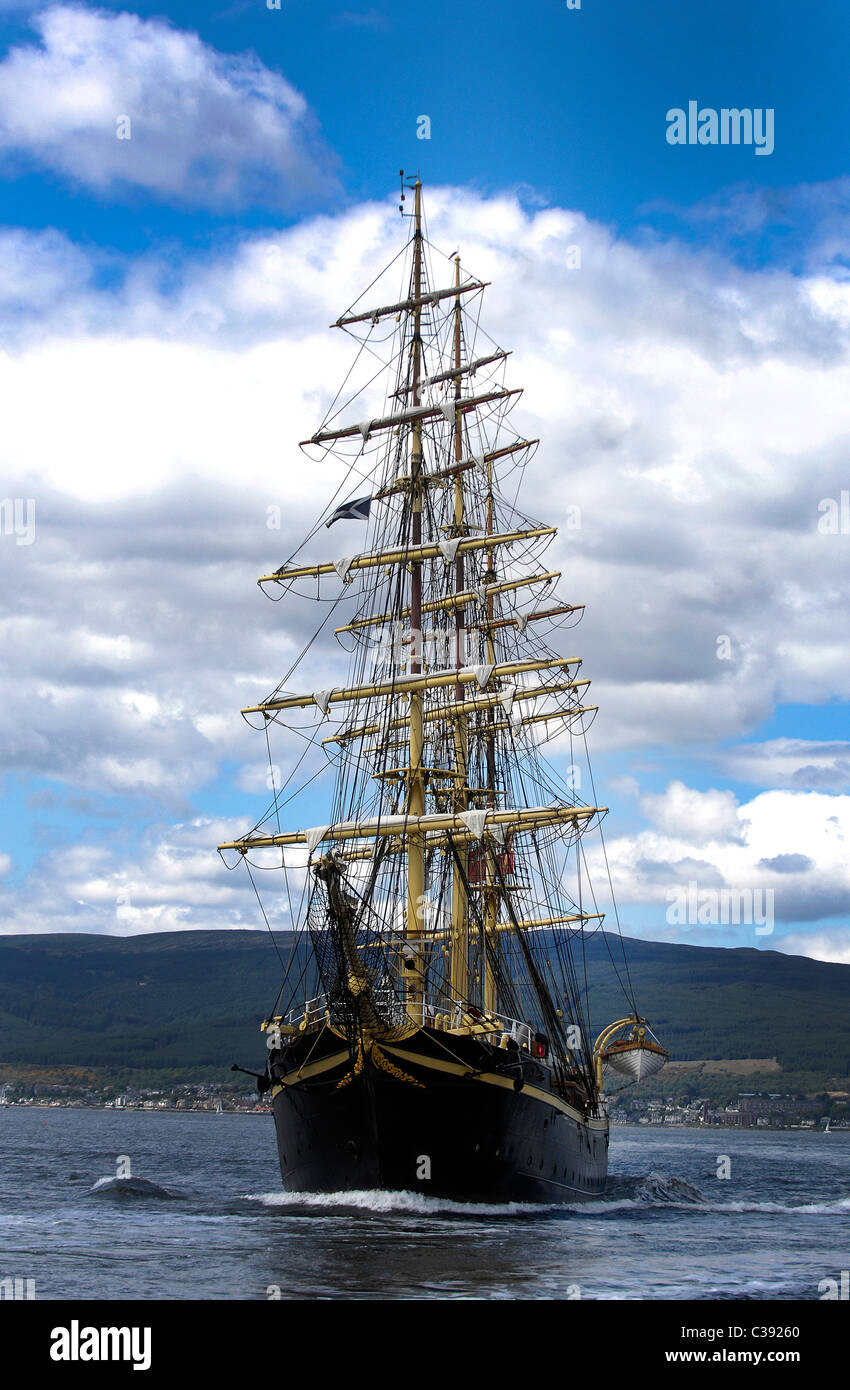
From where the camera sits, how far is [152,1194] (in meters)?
54.1

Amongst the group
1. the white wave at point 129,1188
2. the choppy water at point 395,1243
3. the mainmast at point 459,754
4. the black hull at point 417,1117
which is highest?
the mainmast at point 459,754

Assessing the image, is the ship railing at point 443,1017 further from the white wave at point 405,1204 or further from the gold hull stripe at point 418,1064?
the white wave at point 405,1204

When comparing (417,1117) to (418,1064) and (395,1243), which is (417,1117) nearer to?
(418,1064)

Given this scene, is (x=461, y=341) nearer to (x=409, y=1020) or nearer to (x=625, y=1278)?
(x=409, y=1020)

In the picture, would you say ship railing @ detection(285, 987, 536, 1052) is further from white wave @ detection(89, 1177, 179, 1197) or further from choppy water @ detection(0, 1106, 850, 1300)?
white wave @ detection(89, 1177, 179, 1197)

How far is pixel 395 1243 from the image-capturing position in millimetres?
32938

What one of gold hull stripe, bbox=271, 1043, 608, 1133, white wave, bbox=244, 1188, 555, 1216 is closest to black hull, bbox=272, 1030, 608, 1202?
gold hull stripe, bbox=271, 1043, 608, 1133

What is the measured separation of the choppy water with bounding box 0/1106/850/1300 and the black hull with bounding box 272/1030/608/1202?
73 centimetres

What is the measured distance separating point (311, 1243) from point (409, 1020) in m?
8.45

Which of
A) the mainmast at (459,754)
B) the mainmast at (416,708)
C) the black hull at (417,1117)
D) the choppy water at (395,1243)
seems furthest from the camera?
the mainmast at (459,754)

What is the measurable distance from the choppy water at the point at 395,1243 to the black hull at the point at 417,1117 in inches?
28.6

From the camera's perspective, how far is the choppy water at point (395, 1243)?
91.8 ft

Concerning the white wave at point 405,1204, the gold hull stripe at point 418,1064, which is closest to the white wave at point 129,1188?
the white wave at point 405,1204

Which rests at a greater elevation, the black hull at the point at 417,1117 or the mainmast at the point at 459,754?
the mainmast at the point at 459,754
